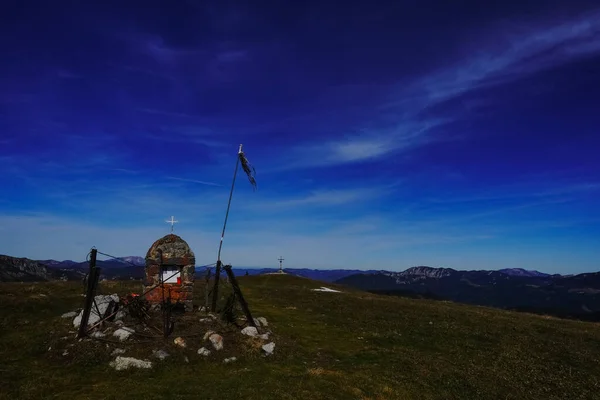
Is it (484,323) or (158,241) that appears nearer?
(158,241)

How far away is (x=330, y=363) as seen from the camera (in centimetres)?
2247

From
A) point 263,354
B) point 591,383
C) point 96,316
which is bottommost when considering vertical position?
point 591,383

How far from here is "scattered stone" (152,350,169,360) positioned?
19.6 m

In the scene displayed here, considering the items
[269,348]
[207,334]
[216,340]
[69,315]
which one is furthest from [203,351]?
[69,315]

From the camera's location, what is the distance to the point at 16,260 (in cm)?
19900

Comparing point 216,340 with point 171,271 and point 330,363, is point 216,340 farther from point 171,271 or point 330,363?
point 171,271

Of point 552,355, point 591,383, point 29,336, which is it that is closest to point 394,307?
point 552,355

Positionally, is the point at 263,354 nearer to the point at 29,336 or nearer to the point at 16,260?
the point at 29,336

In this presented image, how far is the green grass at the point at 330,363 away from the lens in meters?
16.7

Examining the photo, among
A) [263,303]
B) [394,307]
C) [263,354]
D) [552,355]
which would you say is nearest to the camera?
[263,354]

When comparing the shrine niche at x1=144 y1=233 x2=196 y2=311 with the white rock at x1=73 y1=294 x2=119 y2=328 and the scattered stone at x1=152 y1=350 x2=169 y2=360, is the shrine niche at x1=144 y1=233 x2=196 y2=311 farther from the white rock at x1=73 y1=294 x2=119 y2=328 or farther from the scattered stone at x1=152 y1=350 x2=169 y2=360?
the scattered stone at x1=152 y1=350 x2=169 y2=360

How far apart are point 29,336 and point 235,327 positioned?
11.8 m

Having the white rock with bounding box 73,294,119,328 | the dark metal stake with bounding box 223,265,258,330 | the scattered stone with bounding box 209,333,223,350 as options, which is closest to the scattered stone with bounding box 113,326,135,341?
the white rock with bounding box 73,294,119,328

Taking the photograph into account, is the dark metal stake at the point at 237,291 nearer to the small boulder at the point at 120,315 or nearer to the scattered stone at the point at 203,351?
the scattered stone at the point at 203,351
